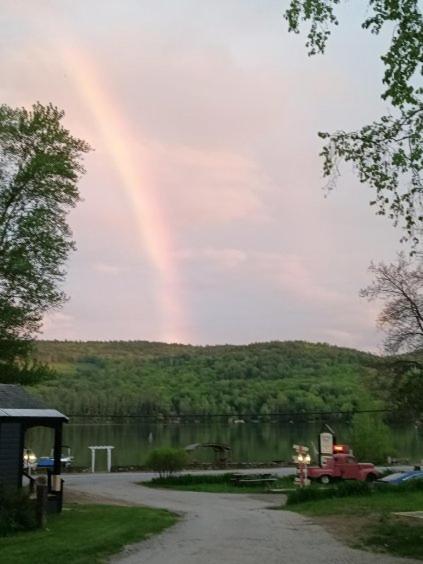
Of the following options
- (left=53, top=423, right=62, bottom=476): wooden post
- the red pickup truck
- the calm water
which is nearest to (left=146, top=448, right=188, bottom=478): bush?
the red pickup truck

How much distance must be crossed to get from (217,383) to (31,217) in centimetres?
13138

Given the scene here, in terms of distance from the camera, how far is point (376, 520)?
16609 millimetres

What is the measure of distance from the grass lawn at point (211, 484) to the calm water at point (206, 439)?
7261mm

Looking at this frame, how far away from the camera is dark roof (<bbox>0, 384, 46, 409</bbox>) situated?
19.6m

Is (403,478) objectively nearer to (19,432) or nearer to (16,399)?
(19,432)

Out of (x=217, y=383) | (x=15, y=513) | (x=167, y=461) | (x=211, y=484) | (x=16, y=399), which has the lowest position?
(x=211, y=484)

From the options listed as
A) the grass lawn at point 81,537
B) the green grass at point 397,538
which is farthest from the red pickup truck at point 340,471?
the green grass at point 397,538

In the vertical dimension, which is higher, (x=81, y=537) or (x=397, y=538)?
(x=81, y=537)

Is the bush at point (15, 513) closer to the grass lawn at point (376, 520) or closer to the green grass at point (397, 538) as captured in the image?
the grass lawn at point (376, 520)

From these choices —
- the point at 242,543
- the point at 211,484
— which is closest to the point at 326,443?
the point at 211,484

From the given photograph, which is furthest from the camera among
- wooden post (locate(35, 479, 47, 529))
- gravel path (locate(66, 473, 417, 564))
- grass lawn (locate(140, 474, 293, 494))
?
grass lawn (locate(140, 474, 293, 494))

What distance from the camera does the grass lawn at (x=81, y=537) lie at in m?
11.1

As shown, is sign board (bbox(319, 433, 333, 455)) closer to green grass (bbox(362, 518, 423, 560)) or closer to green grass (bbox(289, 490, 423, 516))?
green grass (bbox(289, 490, 423, 516))

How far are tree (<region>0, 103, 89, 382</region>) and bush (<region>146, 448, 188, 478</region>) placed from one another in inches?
773
